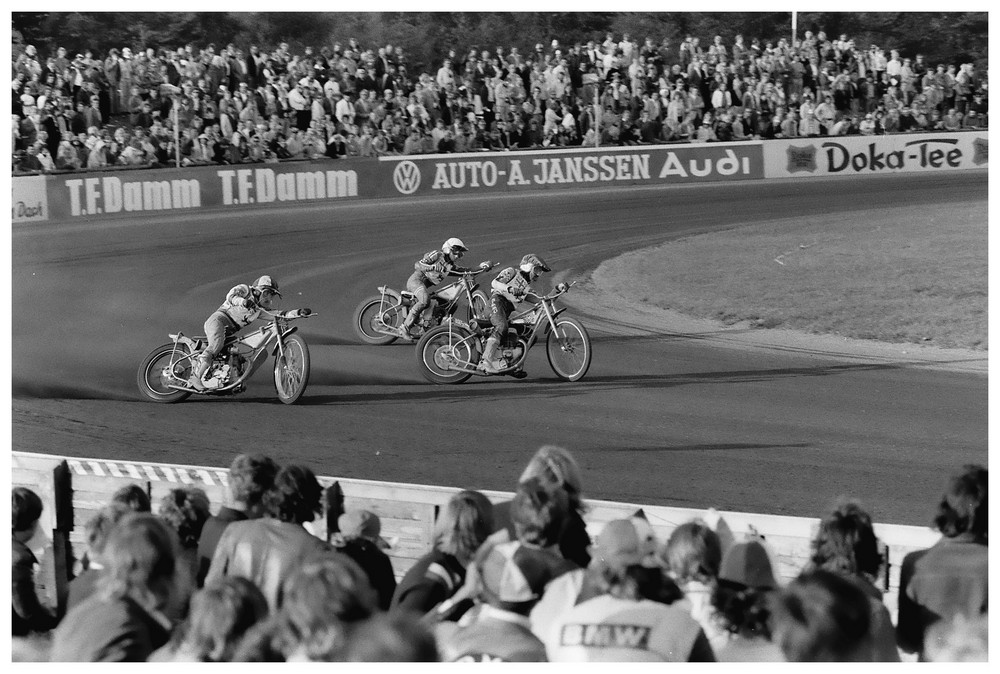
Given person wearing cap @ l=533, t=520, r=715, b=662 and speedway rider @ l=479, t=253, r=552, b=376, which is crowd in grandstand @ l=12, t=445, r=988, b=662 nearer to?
person wearing cap @ l=533, t=520, r=715, b=662

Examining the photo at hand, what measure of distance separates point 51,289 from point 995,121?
10651 millimetres

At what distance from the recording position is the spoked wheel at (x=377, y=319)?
1374 centimetres

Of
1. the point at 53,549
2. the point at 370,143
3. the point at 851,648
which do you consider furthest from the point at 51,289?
the point at 851,648

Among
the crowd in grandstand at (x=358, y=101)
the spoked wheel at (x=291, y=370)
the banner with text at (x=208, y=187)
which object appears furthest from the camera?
the crowd in grandstand at (x=358, y=101)

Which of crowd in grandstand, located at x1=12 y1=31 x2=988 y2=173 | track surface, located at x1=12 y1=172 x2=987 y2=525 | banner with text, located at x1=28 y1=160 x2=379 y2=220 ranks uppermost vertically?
crowd in grandstand, located at x1=12 y1=31 x2=988 y2=173

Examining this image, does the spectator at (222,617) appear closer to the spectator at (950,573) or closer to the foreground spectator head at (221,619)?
the foreground spectator head at (221,619)

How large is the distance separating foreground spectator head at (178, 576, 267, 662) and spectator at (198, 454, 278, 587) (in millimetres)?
1571

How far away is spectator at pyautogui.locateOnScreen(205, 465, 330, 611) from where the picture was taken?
17.7 feet

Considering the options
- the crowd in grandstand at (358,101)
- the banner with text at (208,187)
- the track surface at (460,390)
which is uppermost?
the crowd in grandstand at (358,101)

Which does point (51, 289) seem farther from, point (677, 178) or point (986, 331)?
point (986, 331)

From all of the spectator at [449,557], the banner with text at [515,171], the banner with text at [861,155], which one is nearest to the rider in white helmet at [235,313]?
the banner with text at [515,171]

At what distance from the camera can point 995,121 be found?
11352mm

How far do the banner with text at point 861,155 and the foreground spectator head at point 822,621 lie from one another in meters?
14.1

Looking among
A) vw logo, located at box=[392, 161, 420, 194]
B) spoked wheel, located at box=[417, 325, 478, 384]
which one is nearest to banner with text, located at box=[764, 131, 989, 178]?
vw logo, located at box=[392, 161, 420, 194]
